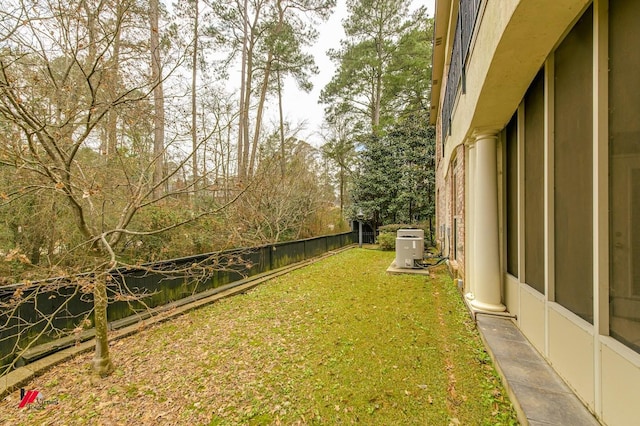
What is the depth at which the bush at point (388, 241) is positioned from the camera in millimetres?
11984

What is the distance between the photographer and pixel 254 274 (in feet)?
22.7

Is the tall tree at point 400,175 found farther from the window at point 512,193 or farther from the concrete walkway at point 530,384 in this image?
the concrete walkway at point 530,384

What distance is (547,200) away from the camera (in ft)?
8.23

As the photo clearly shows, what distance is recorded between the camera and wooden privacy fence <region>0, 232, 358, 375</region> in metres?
2.62

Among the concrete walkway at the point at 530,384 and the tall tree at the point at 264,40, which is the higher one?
the tall tree at the point at 264,40

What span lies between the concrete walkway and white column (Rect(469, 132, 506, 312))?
0.51 m

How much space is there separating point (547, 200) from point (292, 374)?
10.1 feet

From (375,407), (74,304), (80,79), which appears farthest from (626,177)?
(80,79)

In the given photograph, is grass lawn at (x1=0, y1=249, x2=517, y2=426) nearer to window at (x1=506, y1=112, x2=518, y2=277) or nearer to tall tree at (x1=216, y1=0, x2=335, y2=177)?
window at (x1=506, y1=112, x2=518, y2=277)

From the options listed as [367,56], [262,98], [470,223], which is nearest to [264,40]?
[262,98]

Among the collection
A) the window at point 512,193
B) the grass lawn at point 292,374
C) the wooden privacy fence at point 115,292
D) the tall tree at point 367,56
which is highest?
the tall tree at point 367,56

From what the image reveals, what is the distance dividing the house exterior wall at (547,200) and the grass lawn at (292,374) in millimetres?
649

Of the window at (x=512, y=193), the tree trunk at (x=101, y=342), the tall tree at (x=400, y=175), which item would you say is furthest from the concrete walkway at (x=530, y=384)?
the tall tree at (x=400, y=175)

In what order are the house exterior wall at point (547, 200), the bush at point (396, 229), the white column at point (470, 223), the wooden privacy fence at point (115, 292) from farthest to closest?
1. the bush at point (396, 229)
2. the white column at point (470, 223)
3. the wooden privacy fence at point (115, 292)
4. the house exterior wall at point (547, 200)
